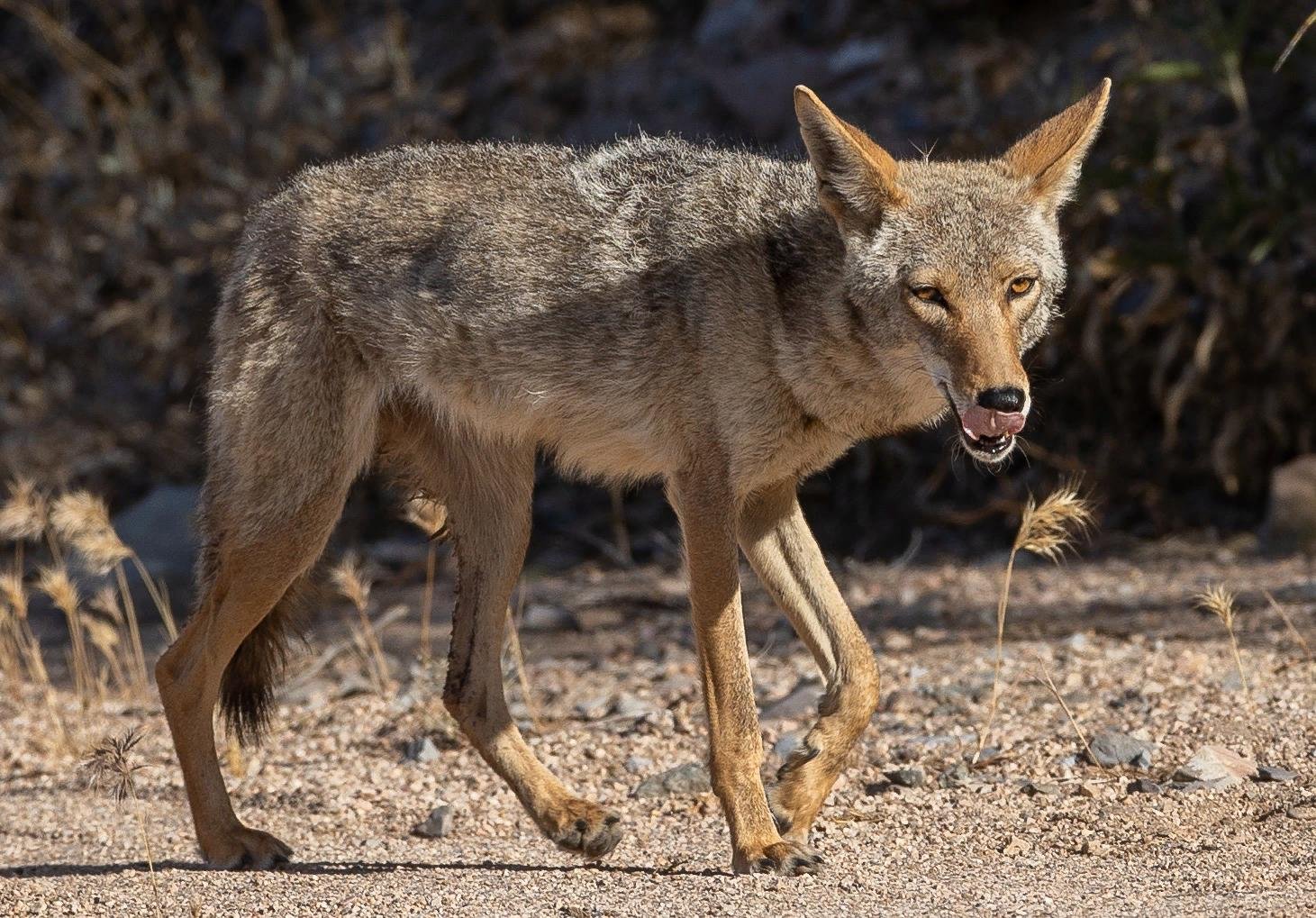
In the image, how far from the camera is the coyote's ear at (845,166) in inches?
187

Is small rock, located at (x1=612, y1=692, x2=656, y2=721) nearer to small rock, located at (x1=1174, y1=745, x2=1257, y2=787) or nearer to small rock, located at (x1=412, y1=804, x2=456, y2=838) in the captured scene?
small rock, located at (x1=412, y1=804, x2=456, y2=838)

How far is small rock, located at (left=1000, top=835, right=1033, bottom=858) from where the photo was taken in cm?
465

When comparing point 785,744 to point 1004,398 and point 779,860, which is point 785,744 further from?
point 1004,398

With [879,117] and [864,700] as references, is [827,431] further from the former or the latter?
[879,117]

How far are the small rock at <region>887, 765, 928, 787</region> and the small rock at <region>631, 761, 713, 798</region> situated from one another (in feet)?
2.01

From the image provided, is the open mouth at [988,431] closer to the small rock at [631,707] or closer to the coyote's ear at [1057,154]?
the coyote's ear at [1057,154]

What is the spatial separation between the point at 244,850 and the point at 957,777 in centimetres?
225

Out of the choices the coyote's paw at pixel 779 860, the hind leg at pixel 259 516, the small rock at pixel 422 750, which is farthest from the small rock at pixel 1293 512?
the hind leg at pixel 259 516

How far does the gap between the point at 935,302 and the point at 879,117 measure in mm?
6113

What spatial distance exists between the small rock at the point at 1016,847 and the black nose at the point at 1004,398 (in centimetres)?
126

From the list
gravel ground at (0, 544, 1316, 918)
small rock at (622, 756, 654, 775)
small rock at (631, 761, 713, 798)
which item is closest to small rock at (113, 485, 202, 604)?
gravel ground at (0, 544, 1316, 918)

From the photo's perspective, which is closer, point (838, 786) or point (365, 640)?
point (838, 786)

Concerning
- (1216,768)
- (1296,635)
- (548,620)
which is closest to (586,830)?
(1216,768)

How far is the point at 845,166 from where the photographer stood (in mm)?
4832
